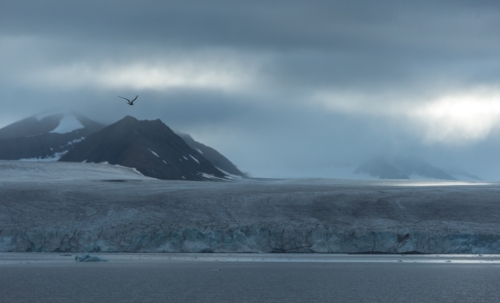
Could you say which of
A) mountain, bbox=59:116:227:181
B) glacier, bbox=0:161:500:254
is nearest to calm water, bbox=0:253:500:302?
glacier, bbox=0:161:500:254

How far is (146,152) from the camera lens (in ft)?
490

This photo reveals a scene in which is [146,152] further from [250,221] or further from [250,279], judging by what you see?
[250,279]

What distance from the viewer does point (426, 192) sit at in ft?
151

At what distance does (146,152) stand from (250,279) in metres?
129

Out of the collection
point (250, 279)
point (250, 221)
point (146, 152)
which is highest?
point (146, 152)

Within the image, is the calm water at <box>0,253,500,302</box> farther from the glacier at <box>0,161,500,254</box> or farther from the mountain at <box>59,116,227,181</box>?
the mountain at <box>59,116,227,181</box>

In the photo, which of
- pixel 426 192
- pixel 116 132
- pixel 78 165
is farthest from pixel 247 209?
pixel 116 132

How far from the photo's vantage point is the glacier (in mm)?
34969

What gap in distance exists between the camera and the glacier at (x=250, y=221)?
35.0 metres

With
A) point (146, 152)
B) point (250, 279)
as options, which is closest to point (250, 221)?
point (250, 279)

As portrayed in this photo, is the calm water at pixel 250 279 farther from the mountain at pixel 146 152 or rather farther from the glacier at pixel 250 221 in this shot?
the mountain at pixel 146 152

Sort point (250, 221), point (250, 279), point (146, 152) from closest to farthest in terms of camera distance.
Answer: point (250, 279)
point (250, 221)
point (146, 152)

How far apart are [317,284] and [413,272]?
5.02 m

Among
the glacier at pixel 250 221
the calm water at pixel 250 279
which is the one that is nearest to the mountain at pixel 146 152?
the glacier at pixel 250 221
